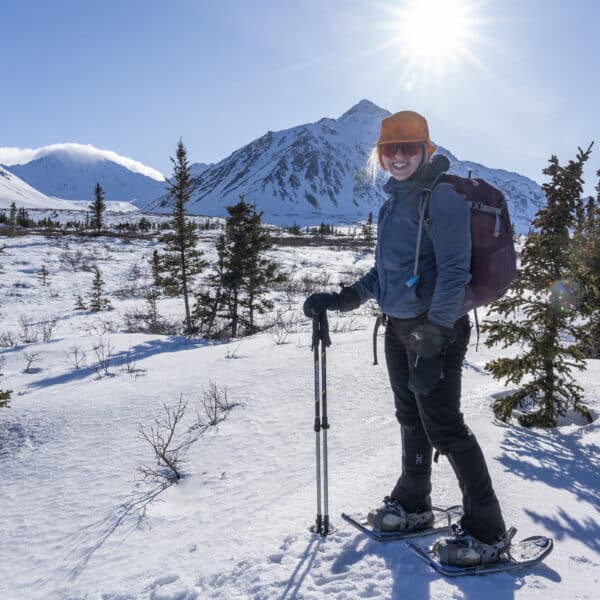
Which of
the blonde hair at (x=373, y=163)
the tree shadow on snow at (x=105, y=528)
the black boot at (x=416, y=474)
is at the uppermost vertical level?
the blonde hair at (x=373, y=163)

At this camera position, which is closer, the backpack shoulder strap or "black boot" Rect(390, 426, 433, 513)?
the backpack shoulder strap

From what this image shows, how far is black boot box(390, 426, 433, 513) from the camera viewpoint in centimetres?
271

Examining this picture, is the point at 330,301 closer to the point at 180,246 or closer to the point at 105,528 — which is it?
the point at 105,528

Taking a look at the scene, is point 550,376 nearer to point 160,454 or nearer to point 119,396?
point 160,454

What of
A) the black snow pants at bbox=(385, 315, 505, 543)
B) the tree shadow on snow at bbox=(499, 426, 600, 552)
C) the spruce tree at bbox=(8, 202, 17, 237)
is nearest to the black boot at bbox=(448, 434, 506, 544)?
the black snow pants at bbox=(385, 315, 505, 543)

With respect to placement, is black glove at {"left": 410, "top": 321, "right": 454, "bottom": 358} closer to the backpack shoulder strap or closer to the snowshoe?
the backpack shoulder strap

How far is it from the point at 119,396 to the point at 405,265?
4.61 m

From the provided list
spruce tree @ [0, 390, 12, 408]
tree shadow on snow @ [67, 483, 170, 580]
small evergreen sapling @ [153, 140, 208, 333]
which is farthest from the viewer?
small evergreen sapling @ [153, 140, 208, 333]

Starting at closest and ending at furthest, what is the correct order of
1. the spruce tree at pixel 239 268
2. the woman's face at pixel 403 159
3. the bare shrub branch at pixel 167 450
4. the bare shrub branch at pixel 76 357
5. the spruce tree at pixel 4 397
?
the woman's face at pixel 403 159, the bare shrub branch at pixel 167 450, the spruce tree at pixel 4 397, the bare shrub branch at pixel 76 357, the spruce tree at pixel 239 268

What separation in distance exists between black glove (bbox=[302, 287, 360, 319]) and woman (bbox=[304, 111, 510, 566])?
330mm

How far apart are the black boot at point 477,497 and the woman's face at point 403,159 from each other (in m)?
1.52

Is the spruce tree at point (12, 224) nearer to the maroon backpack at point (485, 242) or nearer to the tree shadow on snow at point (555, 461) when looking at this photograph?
the tree shadow on snow at point (555, 461)

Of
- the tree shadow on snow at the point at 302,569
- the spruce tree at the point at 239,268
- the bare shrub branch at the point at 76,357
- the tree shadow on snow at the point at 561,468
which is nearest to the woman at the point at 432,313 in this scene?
the tree shadow on snow at the point at 302,569

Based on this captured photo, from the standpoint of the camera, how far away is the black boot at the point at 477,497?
2.33m
